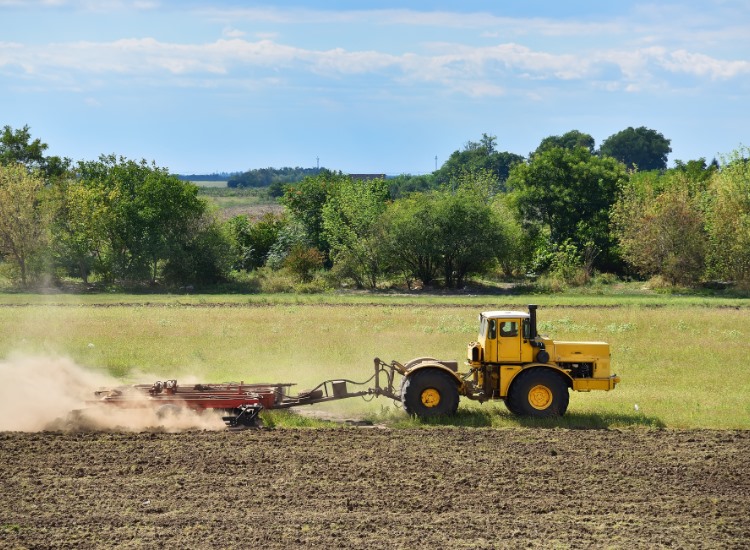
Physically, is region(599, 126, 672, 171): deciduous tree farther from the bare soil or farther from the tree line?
the bare soil

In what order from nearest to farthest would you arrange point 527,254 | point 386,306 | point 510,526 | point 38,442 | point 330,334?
point 510,526 → point 38,442 → point 330,334 → point 386,306 → point 527,254

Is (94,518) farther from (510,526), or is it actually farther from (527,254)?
(527,254)

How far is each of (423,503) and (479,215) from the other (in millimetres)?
46364

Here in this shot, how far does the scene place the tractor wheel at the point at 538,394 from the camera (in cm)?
1928

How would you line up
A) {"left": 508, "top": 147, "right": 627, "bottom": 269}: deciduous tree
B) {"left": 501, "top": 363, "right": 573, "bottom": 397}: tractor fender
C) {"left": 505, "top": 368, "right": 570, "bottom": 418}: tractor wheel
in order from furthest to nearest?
{"left": 508, "top": 147, "right": 627, "bottom": 269}: deciduous tree
{"left": 505, "top": 368, "right": 570, "bottom": 418}: tractor wheel
{"left": 501, "top": 363, "right": 573, "bottom": 397}: tractor fender

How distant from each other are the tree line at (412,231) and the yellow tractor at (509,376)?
129 feet

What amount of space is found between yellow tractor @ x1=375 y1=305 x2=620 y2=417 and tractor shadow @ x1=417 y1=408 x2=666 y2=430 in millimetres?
194

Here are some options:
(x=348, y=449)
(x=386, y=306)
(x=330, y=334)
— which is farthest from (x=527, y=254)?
(x=348, y=449)

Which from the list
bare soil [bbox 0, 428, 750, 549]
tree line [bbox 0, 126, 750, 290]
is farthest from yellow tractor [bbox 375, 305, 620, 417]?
tree line [bbox 0, 126, 750, 290]

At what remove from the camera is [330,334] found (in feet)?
112

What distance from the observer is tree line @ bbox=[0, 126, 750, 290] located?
58125 millimetres

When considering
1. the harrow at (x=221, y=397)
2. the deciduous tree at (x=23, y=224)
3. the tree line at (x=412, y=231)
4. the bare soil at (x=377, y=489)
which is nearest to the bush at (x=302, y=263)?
the tree line at (x=412, y=231)

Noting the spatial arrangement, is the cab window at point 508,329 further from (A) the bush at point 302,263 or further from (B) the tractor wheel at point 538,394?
(A) the bush at point 302,263

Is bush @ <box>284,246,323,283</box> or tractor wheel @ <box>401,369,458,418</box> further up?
bush @ <box>284,246,323,283</box>
